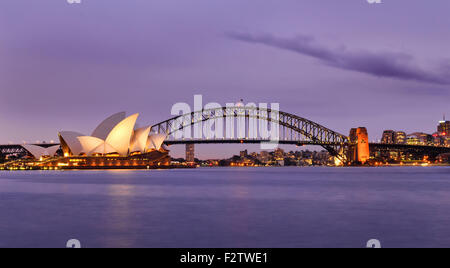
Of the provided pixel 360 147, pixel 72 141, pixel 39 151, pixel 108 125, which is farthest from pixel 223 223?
pixel 360 147

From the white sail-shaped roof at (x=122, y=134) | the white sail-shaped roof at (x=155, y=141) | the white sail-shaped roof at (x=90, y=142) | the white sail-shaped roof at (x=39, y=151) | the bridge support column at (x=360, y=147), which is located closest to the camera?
the white sail-shaped roof at (x=122, y=134)

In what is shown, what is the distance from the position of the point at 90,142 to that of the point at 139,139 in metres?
10.4

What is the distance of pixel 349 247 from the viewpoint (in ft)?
53.5

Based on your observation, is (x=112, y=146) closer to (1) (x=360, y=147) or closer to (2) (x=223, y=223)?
(1) (x=360, y=147)

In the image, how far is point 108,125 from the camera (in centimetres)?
10856

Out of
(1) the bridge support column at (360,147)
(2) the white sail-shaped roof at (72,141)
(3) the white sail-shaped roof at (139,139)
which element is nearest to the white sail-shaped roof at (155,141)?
(3) the white sail-shaped roof at (139,139)

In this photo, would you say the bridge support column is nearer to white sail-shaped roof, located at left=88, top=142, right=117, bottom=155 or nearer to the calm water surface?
white sail-shaped roof, located at left=88, top=142, right=117, bottom=155

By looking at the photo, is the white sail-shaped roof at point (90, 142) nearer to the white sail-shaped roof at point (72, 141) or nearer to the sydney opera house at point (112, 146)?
the sydney opera house at point (112, 146)

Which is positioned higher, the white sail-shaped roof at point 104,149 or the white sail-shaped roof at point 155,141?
the white sail-shaped roof at point 155,141

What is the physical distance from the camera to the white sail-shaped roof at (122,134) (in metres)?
102
